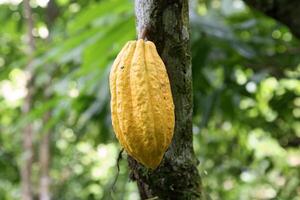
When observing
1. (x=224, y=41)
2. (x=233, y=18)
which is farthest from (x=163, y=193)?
(x=233, y=18)

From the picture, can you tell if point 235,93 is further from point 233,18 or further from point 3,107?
point 3,107

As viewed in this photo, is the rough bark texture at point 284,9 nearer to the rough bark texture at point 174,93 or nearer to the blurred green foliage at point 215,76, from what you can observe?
the blurred green foliage at point 215,76

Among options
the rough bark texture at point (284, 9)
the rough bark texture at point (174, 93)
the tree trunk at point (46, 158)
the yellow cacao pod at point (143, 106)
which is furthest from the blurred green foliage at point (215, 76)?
the yellow cacao pod at point (143, 106)

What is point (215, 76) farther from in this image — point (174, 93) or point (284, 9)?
point (174, 93)

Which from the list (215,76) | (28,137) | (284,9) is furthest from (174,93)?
(28,137)

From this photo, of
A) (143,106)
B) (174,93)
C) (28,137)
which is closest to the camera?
(143,106)
